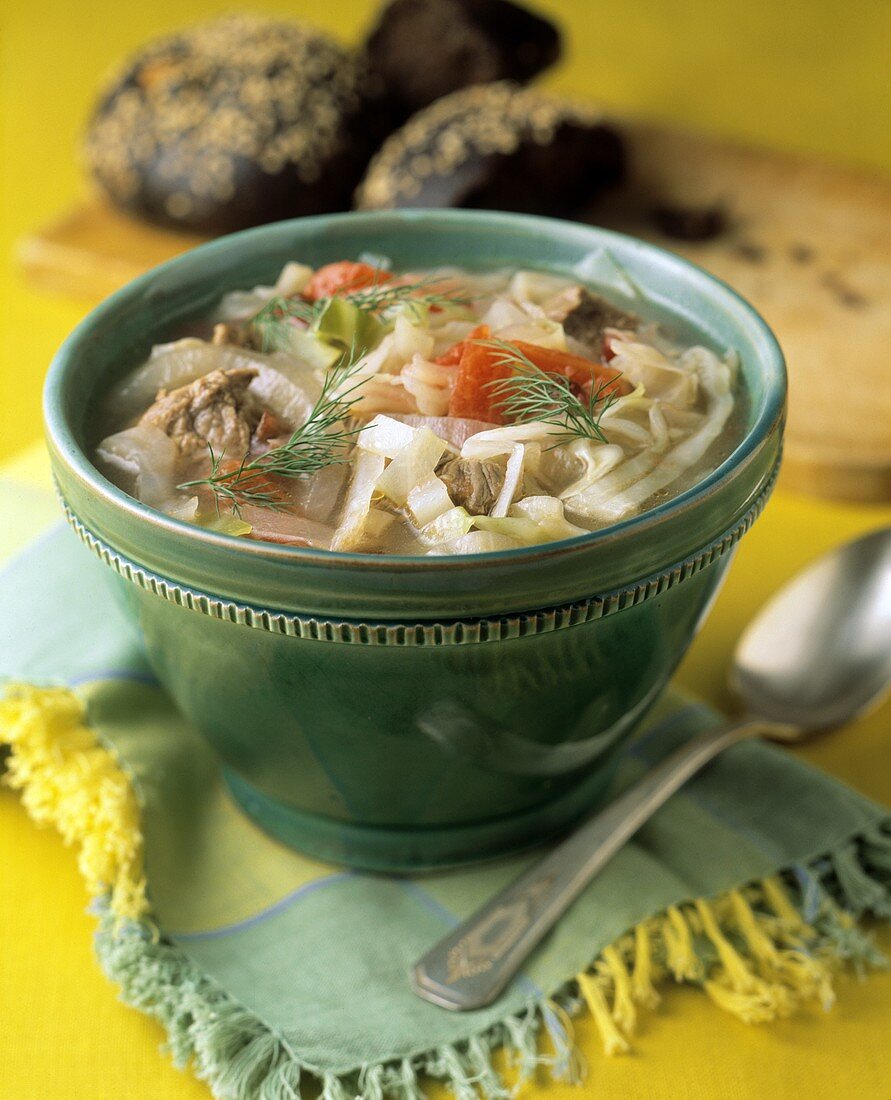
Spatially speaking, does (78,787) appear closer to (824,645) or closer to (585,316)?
(585,316)

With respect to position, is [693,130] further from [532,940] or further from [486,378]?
[532,940]

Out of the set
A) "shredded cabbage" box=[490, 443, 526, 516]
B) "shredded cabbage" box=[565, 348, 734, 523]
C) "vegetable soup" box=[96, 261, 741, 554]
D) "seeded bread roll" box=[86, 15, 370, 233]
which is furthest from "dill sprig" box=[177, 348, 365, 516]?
"seeded bread roll" box=[86, 15, 370, 233]

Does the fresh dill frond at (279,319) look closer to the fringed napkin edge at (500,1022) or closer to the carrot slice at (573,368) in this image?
the carrot slice at (573,368)

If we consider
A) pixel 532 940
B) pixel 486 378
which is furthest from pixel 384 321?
pixel 532 940

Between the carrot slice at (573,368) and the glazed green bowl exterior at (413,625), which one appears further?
the carrot slice at (573,368)

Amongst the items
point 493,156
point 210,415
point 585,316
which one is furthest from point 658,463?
point 493,156

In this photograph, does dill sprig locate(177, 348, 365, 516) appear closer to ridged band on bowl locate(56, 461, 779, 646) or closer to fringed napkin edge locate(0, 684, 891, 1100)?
ridged band on bowl locate(56, 461, 779, 646)

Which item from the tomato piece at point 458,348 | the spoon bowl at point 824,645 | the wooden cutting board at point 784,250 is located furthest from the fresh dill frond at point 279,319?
the wooden cutting board at point 784,250
